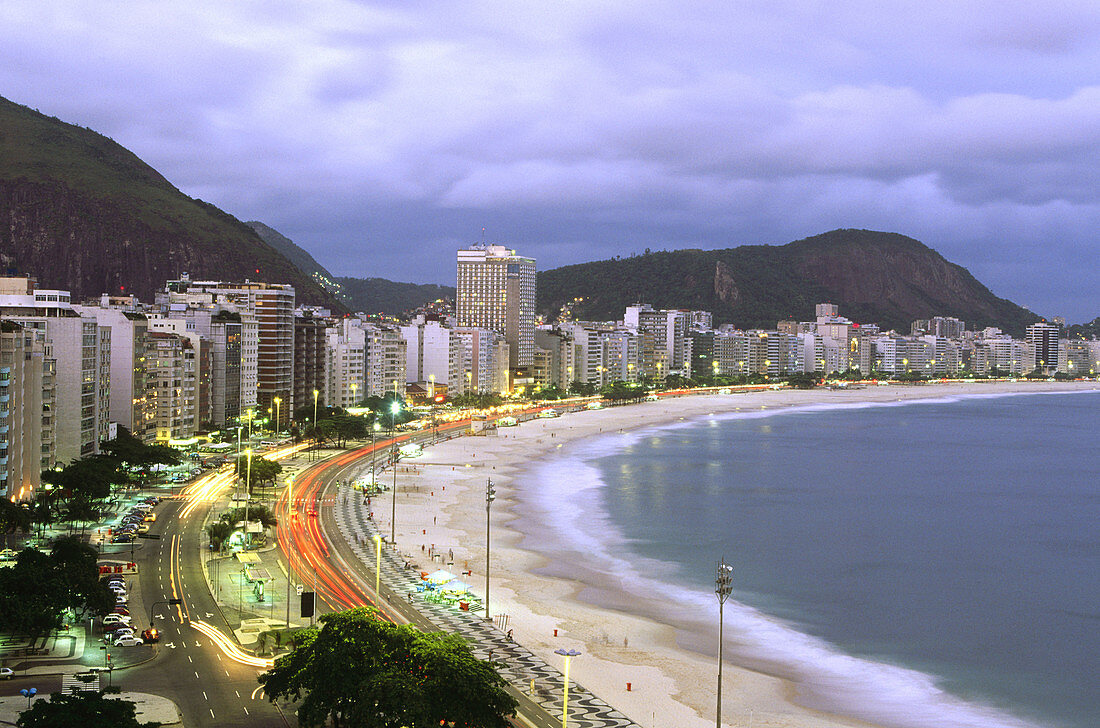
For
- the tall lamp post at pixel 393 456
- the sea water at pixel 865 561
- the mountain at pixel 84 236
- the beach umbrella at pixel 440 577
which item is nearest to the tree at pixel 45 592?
the beach umbrella at pixel 440 577

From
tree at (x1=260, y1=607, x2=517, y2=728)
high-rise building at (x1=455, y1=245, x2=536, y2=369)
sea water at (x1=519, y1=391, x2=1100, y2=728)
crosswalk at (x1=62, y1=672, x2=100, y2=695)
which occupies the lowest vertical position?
sea water at (x1=519, y1=391, x2=1100, y2=728)

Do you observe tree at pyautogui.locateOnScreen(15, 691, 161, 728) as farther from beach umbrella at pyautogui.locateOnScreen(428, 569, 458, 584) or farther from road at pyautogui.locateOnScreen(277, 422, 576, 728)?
beach umbrella at pyautogui.locateOnScreen(428, 569, 458, 584)

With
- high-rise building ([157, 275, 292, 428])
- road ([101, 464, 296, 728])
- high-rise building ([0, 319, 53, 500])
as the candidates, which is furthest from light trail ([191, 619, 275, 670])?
high-rise building ([157, 275, 292, 428])

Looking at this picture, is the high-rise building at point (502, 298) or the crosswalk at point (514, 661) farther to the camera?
the high-rise building at point (502, 298)

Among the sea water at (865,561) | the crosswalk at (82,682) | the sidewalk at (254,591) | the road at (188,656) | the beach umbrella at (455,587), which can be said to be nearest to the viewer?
the road at (188,656)

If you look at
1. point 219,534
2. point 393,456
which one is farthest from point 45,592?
point 393,456

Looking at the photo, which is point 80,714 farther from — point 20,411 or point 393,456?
point 393,456

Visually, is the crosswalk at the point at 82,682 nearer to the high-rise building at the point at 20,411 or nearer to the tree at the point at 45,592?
the tree at the point at 45,592
